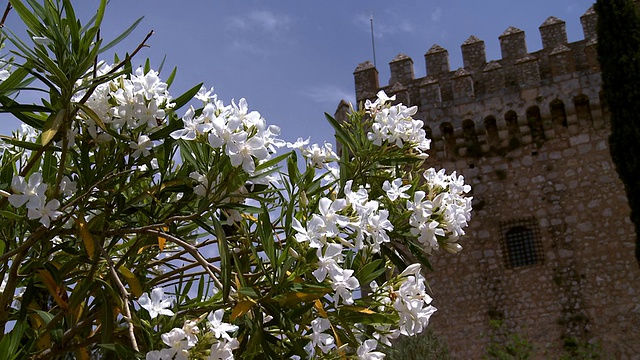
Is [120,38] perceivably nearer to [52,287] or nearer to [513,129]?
[52,287]

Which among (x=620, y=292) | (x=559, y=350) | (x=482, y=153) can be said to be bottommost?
(x=559, y=350)

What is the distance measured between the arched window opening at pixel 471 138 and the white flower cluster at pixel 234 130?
12.8 m

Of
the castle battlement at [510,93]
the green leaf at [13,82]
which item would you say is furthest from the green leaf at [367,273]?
the castle battlement at [510,93]

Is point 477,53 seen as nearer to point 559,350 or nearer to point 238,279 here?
point 559,350

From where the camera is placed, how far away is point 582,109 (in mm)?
14641

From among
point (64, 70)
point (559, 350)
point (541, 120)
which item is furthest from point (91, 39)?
point (541, 120)

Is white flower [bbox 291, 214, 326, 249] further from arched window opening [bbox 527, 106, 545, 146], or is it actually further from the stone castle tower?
arched window opening [bbox 527, 106, 545, 146]

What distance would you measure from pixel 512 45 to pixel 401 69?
2257mm

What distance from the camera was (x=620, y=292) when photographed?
13.2 metres

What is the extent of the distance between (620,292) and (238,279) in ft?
39.1

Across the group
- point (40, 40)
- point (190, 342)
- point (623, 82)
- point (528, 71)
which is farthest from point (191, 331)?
point (528, 71)

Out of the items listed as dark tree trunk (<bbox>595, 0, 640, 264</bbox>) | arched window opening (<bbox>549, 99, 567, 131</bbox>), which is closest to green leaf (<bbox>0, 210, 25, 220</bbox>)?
dark tree trunk (<bbox>595, 0, 640, 264</bbox>)

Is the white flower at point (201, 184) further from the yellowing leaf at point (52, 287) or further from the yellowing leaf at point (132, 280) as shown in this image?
the yellowing leaf at point (52, 287)

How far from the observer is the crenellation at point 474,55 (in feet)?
51.5
